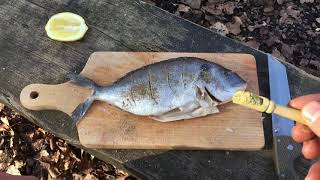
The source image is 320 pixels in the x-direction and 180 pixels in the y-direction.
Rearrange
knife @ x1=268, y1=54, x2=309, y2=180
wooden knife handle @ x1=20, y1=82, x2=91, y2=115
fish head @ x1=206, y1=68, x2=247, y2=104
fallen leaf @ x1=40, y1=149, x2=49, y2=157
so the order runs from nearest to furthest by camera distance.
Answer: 1. knife @ x1=268, y1=54, x2=309, y2=180
2. fish head @ x1=206, y1=68, x2=247, y2=104
3. wooden knife handle @ x1=20, y1=82, x2=91, y2=115
4. fallen leaf @ x1=40, y1=149, x2=49, y2=157

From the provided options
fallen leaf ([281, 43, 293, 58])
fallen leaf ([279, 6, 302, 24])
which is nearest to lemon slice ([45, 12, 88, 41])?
fallen leaf ([281, 43, 293, 58])

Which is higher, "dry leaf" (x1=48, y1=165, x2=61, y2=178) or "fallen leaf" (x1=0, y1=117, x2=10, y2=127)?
"fallen leaf" (x1=0, y1=117, x2=10, y2=127)

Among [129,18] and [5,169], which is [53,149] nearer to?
[5,169]

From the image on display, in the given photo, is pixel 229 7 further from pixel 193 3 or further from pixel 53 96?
pixel 53 96

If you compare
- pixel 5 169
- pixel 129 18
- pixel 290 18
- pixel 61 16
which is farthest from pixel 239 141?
pixel 290 18

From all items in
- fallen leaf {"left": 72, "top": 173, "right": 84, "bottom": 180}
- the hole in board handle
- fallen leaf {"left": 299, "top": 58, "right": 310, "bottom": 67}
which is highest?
the hole in board handle

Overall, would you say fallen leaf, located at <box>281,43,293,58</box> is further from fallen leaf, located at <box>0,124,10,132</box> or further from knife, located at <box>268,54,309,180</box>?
fallen leaf, located at <box>0,124,10,132</box>

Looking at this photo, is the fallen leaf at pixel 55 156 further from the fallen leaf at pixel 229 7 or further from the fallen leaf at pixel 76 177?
the fallen leaf at pixel 229 7
